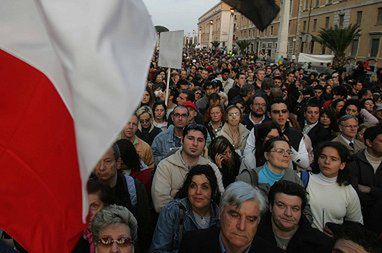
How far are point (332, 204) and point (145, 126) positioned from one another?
9.61 feet

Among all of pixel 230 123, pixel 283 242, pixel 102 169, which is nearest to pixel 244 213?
pixel 283 242

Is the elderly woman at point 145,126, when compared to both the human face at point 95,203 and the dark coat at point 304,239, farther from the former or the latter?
the dark coat at point 304,239

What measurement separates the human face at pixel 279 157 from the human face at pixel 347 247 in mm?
1279

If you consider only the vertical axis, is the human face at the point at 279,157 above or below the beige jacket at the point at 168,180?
above

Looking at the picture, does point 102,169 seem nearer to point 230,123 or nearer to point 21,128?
point 21,128

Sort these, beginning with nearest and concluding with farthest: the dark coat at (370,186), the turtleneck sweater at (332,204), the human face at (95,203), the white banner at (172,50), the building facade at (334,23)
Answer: the human face at (95,203) → the turtleneck sweater at (332,204) → the dark coat at (370,186) → the white banner at (172,50) → the building facade at (334,23)

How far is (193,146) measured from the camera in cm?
388

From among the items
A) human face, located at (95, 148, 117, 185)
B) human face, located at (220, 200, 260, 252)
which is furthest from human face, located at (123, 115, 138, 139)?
human face, located at (220, 200, 260, 252)

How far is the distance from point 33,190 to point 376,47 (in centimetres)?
3586

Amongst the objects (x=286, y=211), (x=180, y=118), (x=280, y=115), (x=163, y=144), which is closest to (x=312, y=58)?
(x=280, y=115)

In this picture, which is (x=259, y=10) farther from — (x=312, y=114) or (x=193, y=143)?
(x=312, y=114)

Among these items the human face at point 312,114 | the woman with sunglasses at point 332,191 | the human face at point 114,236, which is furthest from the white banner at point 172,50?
the human face at point 114,236

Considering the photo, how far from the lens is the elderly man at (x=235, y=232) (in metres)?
2.54

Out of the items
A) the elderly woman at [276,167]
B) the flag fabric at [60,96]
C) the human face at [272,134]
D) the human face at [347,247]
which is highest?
the flag fabric at [60,96]
